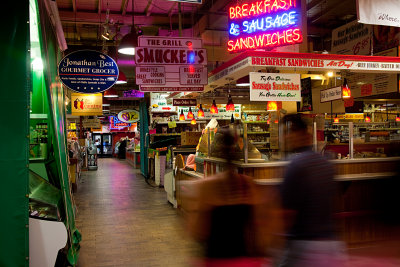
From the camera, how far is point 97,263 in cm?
555

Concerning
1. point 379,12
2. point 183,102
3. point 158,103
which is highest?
point 379,12

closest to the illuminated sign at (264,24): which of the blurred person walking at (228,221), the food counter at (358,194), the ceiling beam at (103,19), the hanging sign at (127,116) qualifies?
the food counter at (358,194)

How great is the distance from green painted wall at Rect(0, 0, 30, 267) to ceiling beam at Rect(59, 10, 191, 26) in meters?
7.40

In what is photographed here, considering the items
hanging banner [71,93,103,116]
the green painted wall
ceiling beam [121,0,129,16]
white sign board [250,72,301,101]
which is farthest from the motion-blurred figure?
hanging banner [71,93,103,116]

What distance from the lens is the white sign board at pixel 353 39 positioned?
379 inches

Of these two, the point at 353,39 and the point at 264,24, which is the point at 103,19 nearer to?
the point at 264,24

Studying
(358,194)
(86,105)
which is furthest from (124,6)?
(358,194)

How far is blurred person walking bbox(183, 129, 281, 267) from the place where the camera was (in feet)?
8.60

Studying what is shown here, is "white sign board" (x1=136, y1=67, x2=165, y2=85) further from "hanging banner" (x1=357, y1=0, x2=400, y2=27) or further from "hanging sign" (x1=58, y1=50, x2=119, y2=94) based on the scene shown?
"hanging banner" (x1=357, y1=0, x2=400, y2=27)

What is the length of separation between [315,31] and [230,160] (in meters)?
13.0

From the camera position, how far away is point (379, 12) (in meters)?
5.85

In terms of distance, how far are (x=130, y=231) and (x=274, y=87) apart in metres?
4.04

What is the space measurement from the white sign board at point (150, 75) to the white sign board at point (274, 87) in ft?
6.54

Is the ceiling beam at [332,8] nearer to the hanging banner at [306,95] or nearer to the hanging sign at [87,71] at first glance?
the hanging banner at [306,95]
